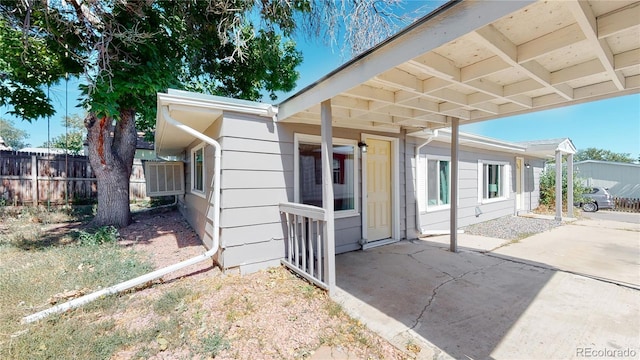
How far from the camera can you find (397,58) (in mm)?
2029

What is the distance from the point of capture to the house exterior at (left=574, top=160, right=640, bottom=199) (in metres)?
18.3

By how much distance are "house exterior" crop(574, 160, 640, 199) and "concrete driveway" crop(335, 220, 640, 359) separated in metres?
20.2

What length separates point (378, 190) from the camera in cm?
510

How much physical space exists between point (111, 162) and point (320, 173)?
5435 millimetres

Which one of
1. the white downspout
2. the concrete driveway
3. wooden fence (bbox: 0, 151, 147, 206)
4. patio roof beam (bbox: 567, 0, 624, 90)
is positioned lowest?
the concrete driveway

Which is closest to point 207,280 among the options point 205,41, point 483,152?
point 205,41

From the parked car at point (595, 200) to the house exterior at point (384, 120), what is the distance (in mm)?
9585

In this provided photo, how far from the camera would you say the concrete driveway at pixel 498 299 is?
2166mm

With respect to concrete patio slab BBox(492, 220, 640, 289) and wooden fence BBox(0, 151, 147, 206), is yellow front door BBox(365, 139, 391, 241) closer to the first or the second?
concrete patio slab BBox(492, 220, 640, 289)

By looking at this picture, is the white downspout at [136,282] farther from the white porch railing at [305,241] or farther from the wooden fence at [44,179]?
the wooden fence at [44,179]

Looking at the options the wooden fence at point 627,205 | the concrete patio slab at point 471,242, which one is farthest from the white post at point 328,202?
the wooden fence at point 627,205

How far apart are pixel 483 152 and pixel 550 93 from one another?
16.8 feet

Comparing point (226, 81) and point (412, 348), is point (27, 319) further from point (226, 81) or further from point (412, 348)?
point (226, 81)

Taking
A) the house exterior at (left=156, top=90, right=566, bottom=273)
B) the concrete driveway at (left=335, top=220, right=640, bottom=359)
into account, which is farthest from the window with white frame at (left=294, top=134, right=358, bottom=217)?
the concrete driveway at (left=335, top=220, right=640, bottom=359)
